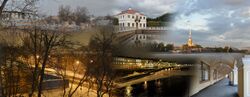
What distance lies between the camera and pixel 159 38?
6.70 feet

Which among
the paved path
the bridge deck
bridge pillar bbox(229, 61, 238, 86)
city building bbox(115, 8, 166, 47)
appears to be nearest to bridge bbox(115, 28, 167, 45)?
city building bbox(115, 8, 166, 47)

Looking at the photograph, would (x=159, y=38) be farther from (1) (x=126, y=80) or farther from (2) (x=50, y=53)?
(2) (x=50, y=53)

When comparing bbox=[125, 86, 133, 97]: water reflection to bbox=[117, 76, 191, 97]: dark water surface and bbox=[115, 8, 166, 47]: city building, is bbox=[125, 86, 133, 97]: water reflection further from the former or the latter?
bbox=[115, 8, 166, 47]: city building

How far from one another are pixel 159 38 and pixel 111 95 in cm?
32

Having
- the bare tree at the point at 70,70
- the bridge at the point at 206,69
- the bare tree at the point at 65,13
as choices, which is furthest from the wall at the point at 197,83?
the bare tree at the point at 65,13

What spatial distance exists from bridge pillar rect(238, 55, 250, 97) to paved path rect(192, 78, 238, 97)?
0.29ft

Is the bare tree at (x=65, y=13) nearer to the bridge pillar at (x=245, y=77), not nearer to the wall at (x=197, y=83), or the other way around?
the wall at (x=197, y=83)

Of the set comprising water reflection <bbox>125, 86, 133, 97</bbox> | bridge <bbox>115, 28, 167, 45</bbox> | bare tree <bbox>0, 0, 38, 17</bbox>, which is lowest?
water reflection <bbox>125, 86, 133, 97</bbox>

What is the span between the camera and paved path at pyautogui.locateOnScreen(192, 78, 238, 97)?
7.49ft

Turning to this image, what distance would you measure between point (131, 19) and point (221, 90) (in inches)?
27.2

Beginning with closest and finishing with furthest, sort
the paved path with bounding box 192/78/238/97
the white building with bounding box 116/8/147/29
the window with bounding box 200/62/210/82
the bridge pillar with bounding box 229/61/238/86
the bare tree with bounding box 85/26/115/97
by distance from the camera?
1. the white building with bounding box 116/8/147/29
2. the bare tree with bounding box 85/26/115/97
3. the window with bounding box 200/62/210/82
4. the paved path with bounding box 192/78/238/97
5. the bridge pillar with bounding box 229/61/238/86

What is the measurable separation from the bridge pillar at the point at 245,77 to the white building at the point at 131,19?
51 centimetres

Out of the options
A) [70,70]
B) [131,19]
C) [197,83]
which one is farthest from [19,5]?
[197,83]

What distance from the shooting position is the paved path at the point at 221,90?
2283 mm
